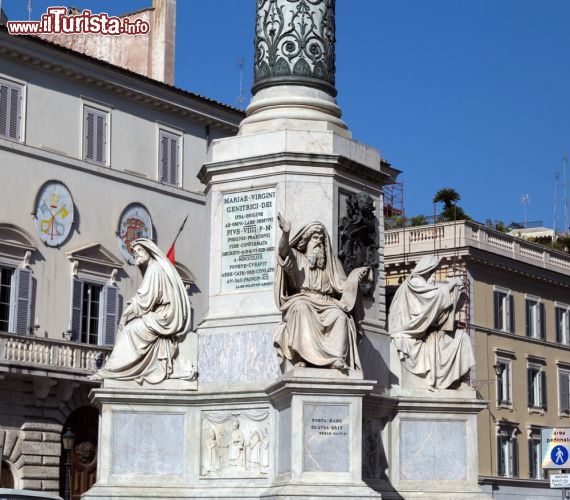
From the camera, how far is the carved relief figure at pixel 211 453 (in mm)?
19078

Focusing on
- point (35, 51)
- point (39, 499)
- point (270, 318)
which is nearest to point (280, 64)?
point (270, 318)

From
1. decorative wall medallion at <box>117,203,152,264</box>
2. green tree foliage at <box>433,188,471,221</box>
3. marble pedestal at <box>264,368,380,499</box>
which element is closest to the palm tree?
green tree foliage at <box>433,188,471,221</box>

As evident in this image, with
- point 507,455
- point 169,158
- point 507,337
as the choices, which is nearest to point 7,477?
point 169,158

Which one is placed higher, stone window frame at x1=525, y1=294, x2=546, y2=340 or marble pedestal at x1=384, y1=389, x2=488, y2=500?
stone window frame at x1=525, y1=294, x2=546, y2=340

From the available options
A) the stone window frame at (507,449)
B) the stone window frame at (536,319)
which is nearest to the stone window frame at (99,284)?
the stone window frame at (507,449)

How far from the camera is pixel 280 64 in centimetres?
2059

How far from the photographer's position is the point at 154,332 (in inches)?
763

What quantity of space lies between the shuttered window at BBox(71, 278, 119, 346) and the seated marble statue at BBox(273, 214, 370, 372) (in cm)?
2644

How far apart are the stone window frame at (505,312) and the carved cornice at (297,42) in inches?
1713

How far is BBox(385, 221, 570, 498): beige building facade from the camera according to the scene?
61031 millimetres

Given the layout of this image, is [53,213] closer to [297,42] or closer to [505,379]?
[297,42]

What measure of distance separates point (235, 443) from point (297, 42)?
573 cm

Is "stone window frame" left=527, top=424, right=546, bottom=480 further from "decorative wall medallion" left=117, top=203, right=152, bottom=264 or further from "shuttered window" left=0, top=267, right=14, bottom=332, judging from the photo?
"shuttered window" left=0, top=267, right=14, bottom=332

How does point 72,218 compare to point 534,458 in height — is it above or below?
above
